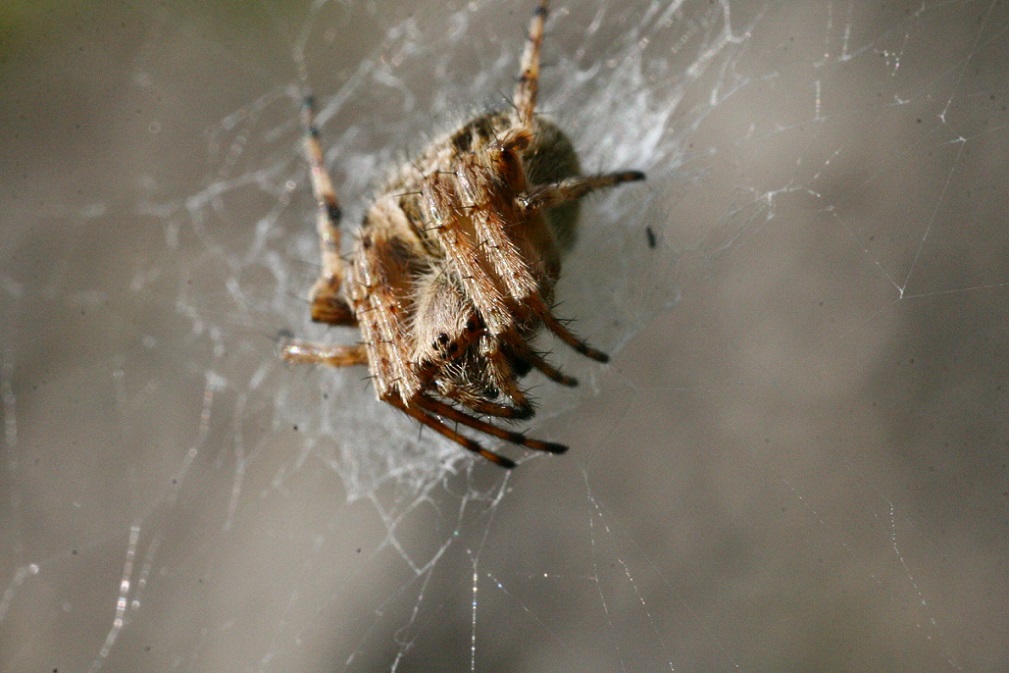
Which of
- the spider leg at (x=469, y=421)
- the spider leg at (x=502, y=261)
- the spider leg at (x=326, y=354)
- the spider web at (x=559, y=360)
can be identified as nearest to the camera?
the spider leg at (x=502, y=261)

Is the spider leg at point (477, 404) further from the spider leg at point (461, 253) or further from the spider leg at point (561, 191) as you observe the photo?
the spider leg at point (561, 191)

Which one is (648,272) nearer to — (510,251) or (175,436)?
(510,251)

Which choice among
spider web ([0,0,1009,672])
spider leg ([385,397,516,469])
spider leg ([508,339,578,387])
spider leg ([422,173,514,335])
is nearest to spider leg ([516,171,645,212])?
spider leg ([422,173,514,335])

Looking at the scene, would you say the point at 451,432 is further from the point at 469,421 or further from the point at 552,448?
the point at 552,448

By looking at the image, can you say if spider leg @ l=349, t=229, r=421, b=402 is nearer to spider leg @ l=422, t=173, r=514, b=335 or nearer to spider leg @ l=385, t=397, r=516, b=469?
spider leg @ l=385, t=397, r=516, b=469

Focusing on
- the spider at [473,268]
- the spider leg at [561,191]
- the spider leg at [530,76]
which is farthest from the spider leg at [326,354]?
the spider leg at [530,76]

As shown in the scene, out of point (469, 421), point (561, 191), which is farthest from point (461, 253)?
point (469, 421)
